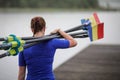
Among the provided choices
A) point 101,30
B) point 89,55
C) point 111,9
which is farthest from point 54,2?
point 101,30

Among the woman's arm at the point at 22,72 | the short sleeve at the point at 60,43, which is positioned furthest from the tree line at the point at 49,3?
the short sleeve at the point at 60,43

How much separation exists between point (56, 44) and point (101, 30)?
0.64 metres

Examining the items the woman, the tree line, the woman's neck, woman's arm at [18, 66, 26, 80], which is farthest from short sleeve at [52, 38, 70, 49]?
the tree line

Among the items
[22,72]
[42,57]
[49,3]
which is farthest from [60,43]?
[49,3]

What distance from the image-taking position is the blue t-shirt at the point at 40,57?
4.08 meters

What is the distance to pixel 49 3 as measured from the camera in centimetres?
5247

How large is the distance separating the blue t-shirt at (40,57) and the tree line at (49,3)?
36.3 meters

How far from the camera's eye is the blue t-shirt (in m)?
4.08

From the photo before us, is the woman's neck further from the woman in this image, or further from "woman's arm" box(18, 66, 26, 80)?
"woman's arm" box(18, 66, 26, 80)

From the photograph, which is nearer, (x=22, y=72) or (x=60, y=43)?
(x=60, y=43)

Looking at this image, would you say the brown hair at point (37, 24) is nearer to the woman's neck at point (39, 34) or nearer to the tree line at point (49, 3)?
the woman's neck at point (39, 34)

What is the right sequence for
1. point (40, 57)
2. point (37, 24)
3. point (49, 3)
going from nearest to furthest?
point (37, 24) < point (40, 57) < point (49, 3)

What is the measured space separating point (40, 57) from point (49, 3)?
48.6 m

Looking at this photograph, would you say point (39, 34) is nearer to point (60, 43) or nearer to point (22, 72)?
point (60, 43)
